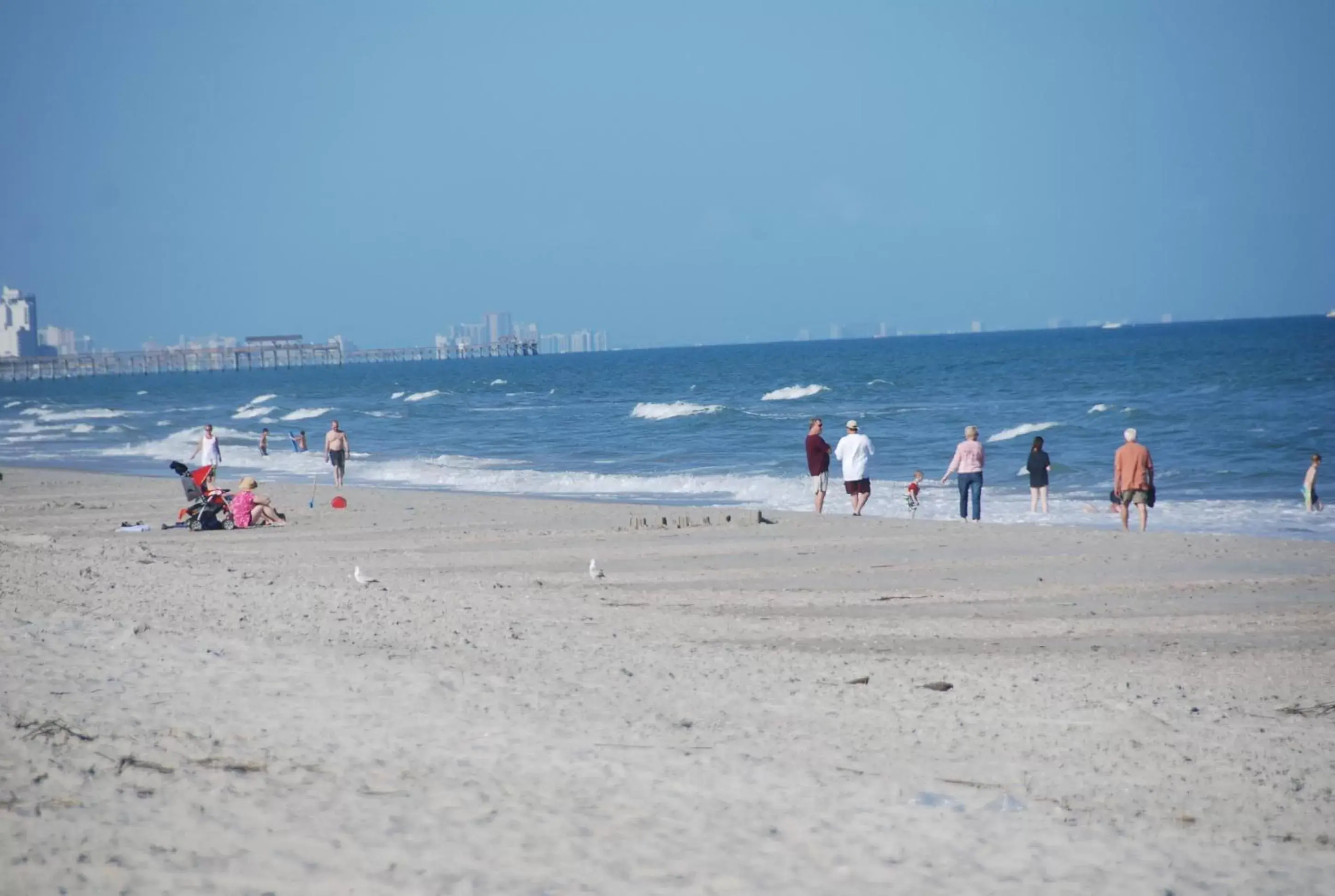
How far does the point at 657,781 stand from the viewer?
5.50 metres

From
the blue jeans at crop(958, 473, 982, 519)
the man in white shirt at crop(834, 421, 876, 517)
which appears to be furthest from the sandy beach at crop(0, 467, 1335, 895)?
the man in white shirt at crop(834, 421, 876, 517)

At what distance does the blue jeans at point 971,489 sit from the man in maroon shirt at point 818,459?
5.82 ft

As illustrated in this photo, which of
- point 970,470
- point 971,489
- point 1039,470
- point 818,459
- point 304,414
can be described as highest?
point 818,459

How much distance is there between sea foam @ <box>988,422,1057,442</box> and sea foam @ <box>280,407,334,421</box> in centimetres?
3455

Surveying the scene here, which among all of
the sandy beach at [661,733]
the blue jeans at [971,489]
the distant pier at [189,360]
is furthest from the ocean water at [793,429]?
the distant pier at [189,360]

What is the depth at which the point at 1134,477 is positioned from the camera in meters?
15.2

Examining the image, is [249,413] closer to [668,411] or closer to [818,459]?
[668,411]

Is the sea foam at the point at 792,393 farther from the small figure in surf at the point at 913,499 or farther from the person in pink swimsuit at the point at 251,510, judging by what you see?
the person in pink swimsuit at the point at 251,510

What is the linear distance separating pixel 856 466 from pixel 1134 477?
3.42 meters

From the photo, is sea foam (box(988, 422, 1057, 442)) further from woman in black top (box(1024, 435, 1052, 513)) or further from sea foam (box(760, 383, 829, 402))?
sea foam (box(760, 383, 829, 402))

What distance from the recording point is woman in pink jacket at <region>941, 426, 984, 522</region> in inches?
641

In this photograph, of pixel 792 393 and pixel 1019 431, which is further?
pixel 792 393

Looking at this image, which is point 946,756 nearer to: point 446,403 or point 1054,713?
point 1054,713

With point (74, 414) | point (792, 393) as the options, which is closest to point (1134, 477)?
point (792, 393)
